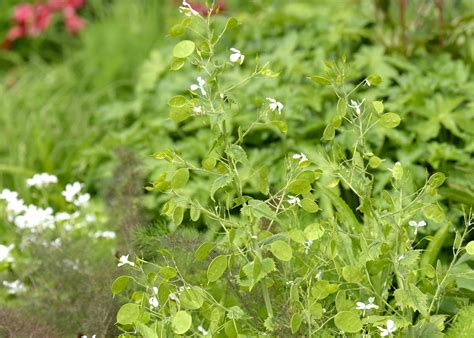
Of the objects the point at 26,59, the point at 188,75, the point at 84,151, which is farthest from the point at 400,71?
the point at 26,59

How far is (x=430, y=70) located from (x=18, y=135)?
1958mm

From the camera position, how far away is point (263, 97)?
402cm

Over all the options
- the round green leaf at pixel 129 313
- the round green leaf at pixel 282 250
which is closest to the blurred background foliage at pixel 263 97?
the round green leaf at pixel 129 313

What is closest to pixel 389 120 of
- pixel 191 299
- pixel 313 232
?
pixel 313 232

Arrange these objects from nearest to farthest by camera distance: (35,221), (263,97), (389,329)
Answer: (389,329) < (35,221) < (263,97)

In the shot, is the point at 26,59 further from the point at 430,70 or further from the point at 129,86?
the point at 430,70

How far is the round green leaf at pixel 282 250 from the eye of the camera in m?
1.88

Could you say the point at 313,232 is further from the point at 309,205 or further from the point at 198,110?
the point at 198,110

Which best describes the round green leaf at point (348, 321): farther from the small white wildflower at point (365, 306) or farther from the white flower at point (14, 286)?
the white flower at point (14, 286)

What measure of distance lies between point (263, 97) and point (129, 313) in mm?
2207

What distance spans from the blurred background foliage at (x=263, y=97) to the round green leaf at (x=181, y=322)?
3.01ft

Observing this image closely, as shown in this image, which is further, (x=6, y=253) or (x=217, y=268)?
(x=6, y=253)

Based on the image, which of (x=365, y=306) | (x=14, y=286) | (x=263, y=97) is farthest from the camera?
(x=263, y=97)

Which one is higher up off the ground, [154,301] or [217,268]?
[217,268]
